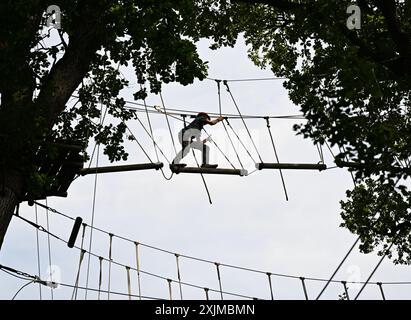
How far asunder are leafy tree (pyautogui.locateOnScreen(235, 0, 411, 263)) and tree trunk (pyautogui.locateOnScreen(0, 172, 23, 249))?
4077 millimetres

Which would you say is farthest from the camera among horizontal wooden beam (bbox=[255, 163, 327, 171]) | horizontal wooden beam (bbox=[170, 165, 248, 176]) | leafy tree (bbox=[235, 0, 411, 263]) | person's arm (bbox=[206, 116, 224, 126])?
person's arm (bbox=[206, 116, 224, 126])

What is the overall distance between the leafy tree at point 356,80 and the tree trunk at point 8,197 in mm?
4077

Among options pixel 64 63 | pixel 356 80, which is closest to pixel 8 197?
pixel 64 63

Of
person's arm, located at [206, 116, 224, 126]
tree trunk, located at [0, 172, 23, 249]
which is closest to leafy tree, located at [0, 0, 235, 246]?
tree trunk, located at [0, 172, 23, 249]

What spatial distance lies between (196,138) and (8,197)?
16.2 feet

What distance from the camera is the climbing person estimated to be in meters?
12.1

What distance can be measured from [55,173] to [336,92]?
192 inches

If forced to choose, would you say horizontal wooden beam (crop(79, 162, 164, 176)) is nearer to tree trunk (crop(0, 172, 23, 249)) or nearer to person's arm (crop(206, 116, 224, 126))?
person's arm (crop(206, 116, 224, 126))

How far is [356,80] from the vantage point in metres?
7.61

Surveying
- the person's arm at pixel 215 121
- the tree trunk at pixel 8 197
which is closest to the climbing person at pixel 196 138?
the person's arm at pixel 215 121

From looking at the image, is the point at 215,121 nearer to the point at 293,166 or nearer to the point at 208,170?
the point at 208,170

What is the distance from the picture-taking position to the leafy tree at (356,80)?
726 cm
